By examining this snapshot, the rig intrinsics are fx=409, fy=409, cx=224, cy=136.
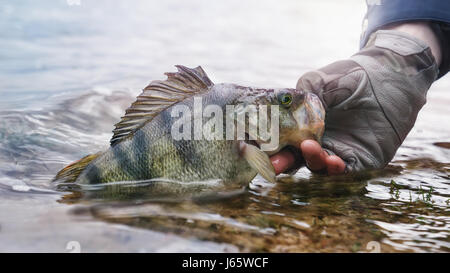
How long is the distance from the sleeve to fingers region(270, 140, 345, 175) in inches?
61.3

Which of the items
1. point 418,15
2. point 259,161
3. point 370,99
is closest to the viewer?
point 259,161

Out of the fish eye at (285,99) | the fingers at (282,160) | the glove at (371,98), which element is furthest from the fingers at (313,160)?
the fish eye at (285,99)

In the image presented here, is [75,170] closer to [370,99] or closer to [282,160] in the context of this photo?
[282,160]

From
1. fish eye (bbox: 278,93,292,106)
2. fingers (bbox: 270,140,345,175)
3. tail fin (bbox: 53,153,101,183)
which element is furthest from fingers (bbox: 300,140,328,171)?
tail fin (bbox: 53,153,101,183)

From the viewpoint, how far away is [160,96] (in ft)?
9.38

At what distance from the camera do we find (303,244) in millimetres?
1913

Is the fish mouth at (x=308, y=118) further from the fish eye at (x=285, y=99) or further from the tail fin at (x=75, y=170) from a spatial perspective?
the tail fin at (x=75, y=170)

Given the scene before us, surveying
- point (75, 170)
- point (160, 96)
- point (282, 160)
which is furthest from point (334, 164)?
point (75, 170)

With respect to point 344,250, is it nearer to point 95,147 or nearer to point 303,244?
point 303,244

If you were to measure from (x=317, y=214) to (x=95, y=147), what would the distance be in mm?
3175

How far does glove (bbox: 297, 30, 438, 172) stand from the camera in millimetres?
3182

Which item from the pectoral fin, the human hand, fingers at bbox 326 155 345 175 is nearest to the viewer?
the pectoral fin

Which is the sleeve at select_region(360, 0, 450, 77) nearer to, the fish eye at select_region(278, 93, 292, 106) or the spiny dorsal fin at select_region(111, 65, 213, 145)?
the fish eye at select_region(278, 93, 292, 106)

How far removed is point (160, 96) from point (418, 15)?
2.38 meters
